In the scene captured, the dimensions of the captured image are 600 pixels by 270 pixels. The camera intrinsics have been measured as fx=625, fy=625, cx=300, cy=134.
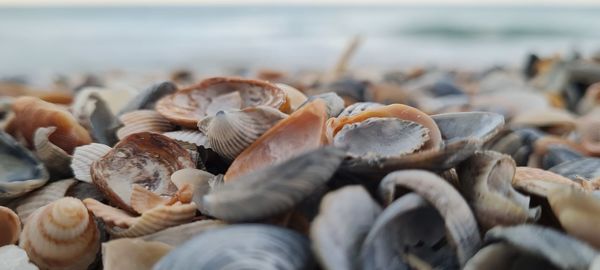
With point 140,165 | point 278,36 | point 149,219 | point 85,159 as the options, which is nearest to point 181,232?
point 149,219

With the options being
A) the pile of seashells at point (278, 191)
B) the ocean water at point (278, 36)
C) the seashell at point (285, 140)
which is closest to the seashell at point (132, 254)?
the pile of seashells at point (278, 191)

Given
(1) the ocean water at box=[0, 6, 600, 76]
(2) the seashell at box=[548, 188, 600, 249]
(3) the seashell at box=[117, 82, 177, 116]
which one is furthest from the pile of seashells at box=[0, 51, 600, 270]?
(1) the ocean water at box=[0, 6, 600, 76]

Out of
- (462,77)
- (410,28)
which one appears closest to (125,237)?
(462,77)

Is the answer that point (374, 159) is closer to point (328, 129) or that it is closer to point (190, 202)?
point (328, 129)

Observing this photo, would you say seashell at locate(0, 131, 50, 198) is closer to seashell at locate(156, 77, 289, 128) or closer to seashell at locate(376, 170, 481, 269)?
seashell at locate(156, 77, 289, 128)

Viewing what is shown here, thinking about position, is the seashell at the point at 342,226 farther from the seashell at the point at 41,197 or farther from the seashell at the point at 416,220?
the seashell at the point at 41,197
